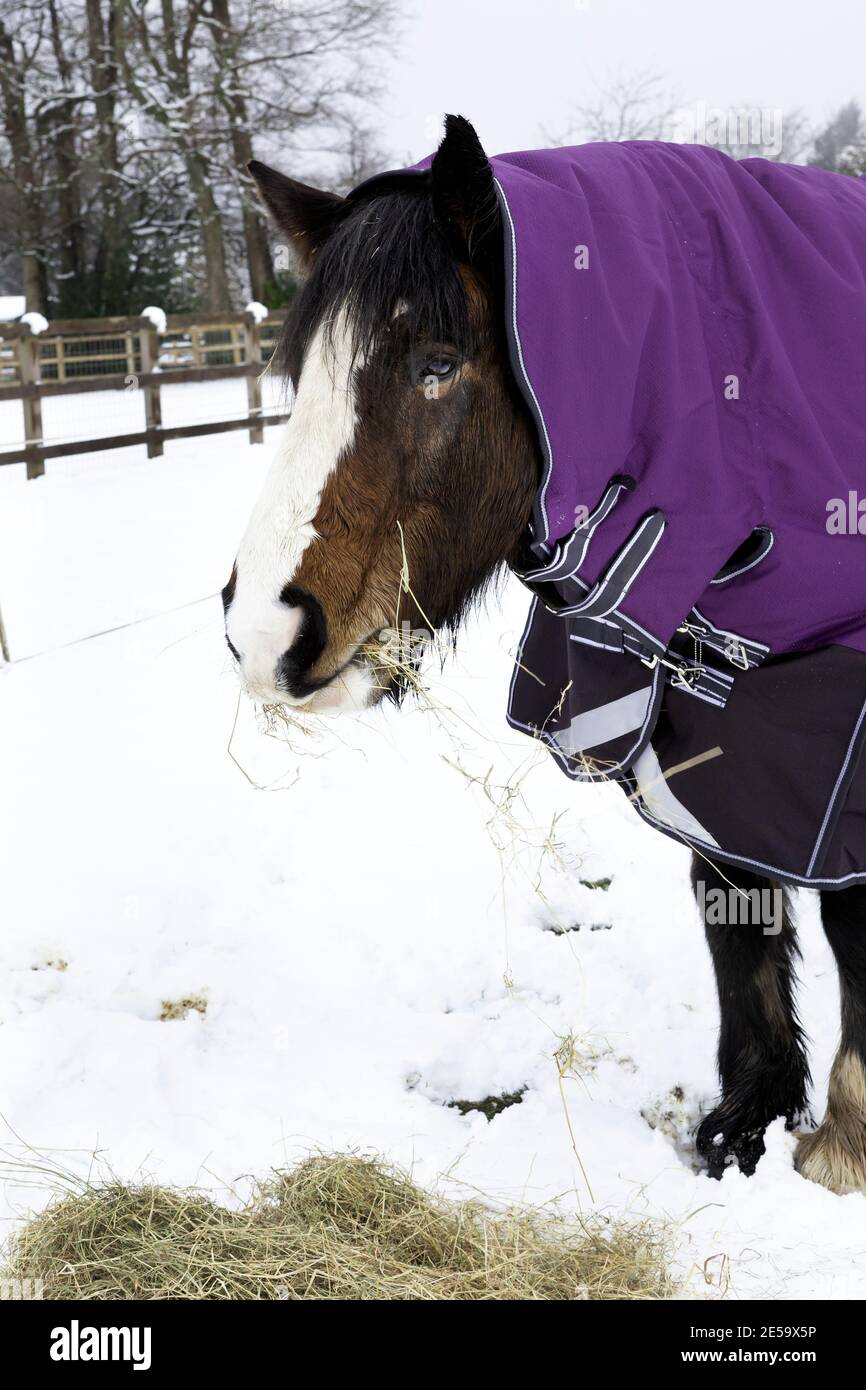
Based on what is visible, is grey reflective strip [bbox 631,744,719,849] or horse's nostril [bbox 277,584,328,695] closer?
horse's nostril [bbox 277,584,328,695]

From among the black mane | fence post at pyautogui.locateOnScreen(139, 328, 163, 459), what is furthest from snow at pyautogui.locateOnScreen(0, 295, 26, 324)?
the black mane

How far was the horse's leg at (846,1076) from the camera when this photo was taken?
84.8 inches

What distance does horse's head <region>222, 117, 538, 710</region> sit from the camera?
160 centimetres

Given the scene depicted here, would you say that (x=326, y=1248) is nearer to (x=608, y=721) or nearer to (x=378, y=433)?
(x=608, y=721)

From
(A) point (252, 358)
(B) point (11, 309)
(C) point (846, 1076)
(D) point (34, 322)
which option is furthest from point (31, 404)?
(C) point (846, 1076)

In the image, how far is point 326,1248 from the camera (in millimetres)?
2092

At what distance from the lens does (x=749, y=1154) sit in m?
2.48

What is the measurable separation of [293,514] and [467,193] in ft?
1.69

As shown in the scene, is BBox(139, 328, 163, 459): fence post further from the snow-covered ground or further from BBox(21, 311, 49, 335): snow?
the snow-covered ground

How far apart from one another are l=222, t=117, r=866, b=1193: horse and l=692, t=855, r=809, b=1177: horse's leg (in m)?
1.15

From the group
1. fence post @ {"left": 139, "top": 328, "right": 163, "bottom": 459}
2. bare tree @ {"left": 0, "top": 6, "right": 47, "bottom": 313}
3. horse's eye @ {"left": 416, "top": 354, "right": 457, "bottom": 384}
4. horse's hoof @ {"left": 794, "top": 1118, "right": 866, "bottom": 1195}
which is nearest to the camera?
horse's eye @ {"left": 416, "top": 354, "right": 457, "bottom": 384}

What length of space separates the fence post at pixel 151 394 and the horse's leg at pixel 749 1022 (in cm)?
1050

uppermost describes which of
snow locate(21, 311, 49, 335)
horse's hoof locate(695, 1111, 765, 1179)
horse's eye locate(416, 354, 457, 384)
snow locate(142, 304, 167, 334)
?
snow locate(142, 304, 167, 334)
